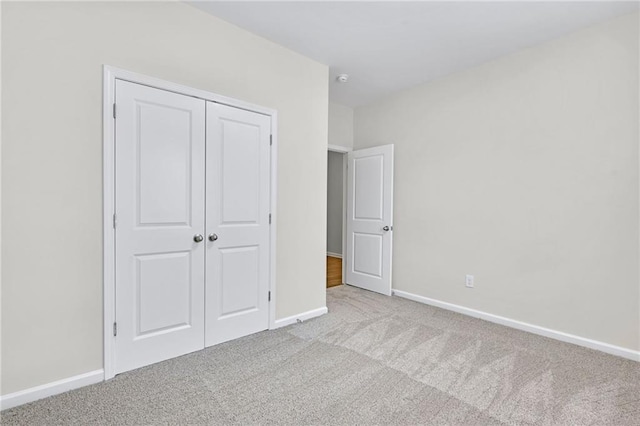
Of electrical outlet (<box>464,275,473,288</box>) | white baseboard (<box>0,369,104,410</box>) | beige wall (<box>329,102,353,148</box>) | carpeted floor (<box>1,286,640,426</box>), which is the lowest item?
carpeted floor (<box>1,286,640,426</box>)

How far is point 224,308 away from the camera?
2695mm

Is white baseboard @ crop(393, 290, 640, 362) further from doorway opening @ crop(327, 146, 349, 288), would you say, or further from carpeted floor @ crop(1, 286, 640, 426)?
doorway opening @ crop(327, 146, 349, 288)

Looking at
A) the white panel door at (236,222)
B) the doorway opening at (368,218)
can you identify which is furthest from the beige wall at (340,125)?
the white panel door at (236,222)

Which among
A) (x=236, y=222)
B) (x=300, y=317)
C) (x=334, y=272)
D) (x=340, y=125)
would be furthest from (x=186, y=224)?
A: (x=334, y=272)

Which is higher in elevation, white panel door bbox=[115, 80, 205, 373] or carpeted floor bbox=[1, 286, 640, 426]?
white panel door bbox=[115, 80, 205, 373]

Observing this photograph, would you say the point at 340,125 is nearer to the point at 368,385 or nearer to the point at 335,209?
the point at 335,209

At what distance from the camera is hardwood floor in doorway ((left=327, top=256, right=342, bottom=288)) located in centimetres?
490

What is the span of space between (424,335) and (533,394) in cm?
97

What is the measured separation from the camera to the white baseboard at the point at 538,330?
2529 mm

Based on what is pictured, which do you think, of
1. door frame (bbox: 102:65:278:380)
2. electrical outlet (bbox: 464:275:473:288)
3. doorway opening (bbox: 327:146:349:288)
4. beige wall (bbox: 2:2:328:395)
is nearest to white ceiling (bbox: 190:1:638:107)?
beige wall (bbox: 2:2:328:395)

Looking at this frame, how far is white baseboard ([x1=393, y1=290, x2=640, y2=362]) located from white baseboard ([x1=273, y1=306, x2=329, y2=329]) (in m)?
1.27

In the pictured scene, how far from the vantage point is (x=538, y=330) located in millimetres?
2965

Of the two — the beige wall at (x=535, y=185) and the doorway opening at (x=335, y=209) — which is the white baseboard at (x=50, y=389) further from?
the doorway opening at (x=335, y=209)

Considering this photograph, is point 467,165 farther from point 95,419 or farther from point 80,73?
point 95,419
